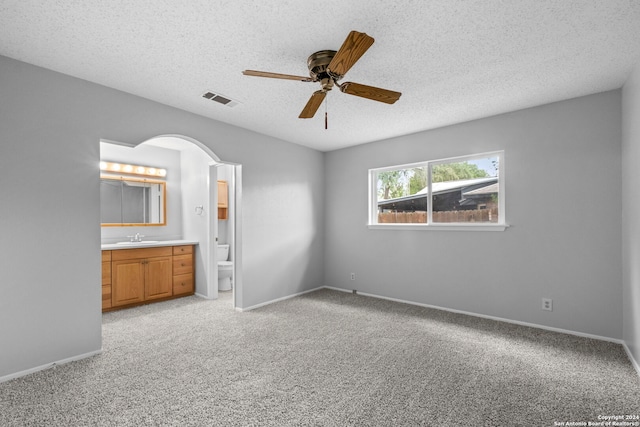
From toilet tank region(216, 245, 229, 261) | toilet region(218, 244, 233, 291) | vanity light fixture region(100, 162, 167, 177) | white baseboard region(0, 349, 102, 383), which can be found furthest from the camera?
toilet tank region(216, 245, 229, 261)

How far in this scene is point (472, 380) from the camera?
2.23m

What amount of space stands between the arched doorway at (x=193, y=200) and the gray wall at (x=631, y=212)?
387cm

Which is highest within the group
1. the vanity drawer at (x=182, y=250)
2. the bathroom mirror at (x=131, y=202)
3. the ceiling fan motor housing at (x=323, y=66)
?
the ceiling fan motor housing at (x=323, y=66)

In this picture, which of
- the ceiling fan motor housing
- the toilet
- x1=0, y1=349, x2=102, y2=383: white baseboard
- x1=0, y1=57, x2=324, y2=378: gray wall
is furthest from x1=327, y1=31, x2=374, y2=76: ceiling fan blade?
the toilet

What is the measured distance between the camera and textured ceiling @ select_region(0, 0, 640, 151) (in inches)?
70.3

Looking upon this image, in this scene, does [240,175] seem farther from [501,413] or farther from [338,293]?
[501,413]

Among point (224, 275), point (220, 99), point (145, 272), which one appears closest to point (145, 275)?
point (145, 272)

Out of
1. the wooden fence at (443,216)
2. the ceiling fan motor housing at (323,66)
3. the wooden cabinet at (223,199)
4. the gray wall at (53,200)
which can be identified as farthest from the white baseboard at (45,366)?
the wooden fence at (443,216)

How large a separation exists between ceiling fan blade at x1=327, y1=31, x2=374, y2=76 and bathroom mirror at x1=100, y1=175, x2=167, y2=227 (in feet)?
13.4

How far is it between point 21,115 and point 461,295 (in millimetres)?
4653

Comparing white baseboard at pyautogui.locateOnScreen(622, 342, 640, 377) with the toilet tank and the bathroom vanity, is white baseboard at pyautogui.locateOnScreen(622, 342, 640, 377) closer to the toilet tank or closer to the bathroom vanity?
the bathroom vanity

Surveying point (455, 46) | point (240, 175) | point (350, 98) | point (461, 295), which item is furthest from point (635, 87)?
point (240, 175)

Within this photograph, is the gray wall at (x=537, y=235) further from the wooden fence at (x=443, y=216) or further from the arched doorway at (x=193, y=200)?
the arched doorway at (x=193, y=200)

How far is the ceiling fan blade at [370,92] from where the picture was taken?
216 centimetres
